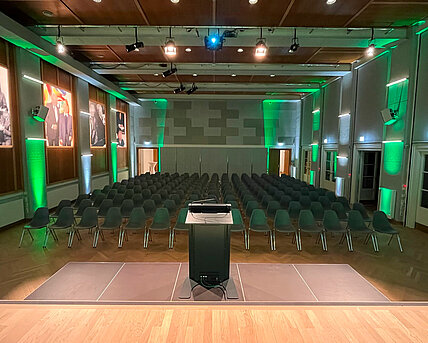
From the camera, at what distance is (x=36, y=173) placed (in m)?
7.64

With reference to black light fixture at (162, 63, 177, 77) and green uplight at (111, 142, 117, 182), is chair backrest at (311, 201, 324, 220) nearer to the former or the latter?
black light fixture at (162, 63, 177, 77)

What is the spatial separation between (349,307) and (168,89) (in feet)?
43.4

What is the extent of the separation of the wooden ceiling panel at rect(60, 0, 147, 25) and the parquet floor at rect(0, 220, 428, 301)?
5.11m

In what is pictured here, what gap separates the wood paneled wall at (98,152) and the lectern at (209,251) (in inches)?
371

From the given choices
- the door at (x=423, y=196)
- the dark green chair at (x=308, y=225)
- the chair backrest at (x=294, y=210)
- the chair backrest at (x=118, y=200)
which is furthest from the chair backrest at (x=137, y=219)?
the door at (x=423, y=196)

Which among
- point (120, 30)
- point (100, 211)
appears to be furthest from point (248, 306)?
point (120, 30)

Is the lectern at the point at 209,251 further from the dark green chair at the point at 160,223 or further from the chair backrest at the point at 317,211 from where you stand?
the chair backrest at the point at 317,211

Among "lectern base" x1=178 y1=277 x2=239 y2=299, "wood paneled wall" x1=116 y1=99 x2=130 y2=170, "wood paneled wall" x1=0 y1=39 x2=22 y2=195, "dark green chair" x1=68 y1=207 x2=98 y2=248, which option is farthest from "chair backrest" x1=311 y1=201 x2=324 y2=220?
"wood paneled wall" x1=116 y1=99 x2=130 y2=170

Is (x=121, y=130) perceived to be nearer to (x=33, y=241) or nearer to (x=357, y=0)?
(x=33, y=241)

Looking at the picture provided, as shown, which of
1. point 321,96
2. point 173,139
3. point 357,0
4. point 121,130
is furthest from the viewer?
point 173,139

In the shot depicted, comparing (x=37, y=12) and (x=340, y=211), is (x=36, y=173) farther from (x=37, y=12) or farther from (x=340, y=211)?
(x=340, y=211)

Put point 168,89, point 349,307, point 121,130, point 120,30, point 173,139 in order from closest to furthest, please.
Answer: point 349,307
point 120,30
point 168,89
point 121,130
point 173,139

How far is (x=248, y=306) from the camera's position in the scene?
9.51ft

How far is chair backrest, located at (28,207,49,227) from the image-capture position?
5622 millimetres
